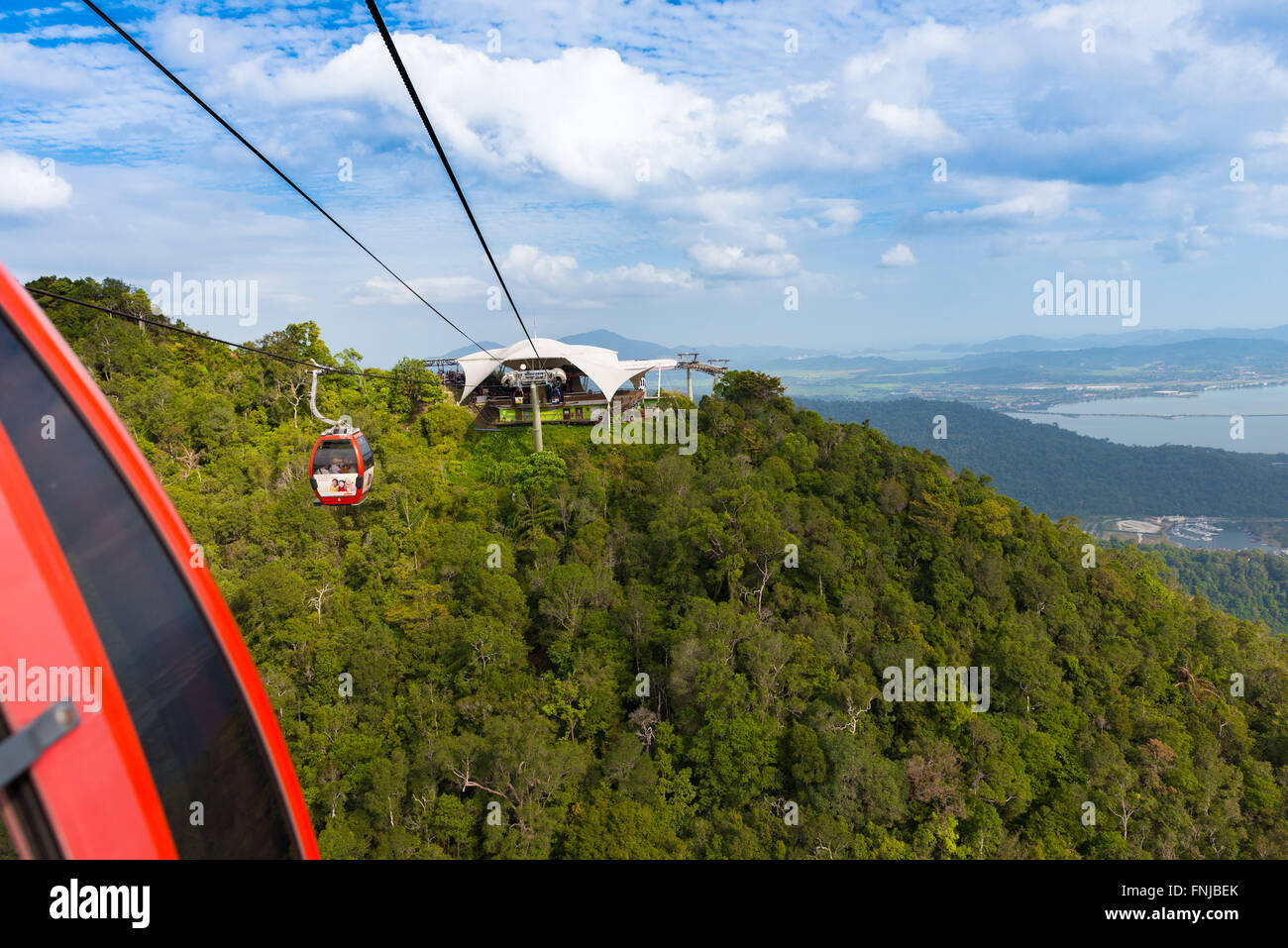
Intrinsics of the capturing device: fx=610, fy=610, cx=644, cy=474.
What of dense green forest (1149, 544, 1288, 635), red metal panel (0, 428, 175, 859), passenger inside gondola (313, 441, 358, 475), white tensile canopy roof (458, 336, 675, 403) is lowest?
dense green forest (1149, 544, 1288, 635)

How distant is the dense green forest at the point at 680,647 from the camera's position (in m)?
17.9

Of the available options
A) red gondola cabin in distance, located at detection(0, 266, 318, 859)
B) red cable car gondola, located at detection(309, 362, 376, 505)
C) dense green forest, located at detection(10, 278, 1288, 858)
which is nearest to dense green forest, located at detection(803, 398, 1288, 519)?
dense green forest, located at detection(10, 278, 1288, 858)

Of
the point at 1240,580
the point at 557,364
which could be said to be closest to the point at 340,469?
the point at 557,364

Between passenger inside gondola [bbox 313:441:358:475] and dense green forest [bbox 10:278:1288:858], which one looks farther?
dense green forest [bbox 10:278:1288:858]

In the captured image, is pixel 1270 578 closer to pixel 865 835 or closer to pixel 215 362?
pixel 865 835

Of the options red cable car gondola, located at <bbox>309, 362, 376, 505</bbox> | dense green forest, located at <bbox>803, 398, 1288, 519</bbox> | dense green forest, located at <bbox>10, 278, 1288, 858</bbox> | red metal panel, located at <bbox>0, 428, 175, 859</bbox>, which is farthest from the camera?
dense green forest, located at <bbox>803, 398, 1288, 519</bbox>

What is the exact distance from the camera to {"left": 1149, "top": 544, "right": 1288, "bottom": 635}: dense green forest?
79188mm

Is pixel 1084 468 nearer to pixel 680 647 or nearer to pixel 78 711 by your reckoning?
pixel 680 647

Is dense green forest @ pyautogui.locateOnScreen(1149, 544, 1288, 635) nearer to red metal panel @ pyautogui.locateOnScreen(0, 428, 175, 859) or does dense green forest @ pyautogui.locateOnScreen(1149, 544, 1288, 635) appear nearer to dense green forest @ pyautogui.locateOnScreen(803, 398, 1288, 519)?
dense green forest @ pyautogui.locateOnScreen(803, 398, 1288, 519)

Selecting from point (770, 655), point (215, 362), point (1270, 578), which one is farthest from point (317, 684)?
point (1270, 578)

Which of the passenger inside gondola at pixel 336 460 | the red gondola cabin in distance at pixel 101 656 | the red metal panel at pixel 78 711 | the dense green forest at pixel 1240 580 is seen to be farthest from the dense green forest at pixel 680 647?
the dense green forest at pixel 1240 580

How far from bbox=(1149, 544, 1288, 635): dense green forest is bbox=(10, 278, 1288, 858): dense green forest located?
65776 mm
